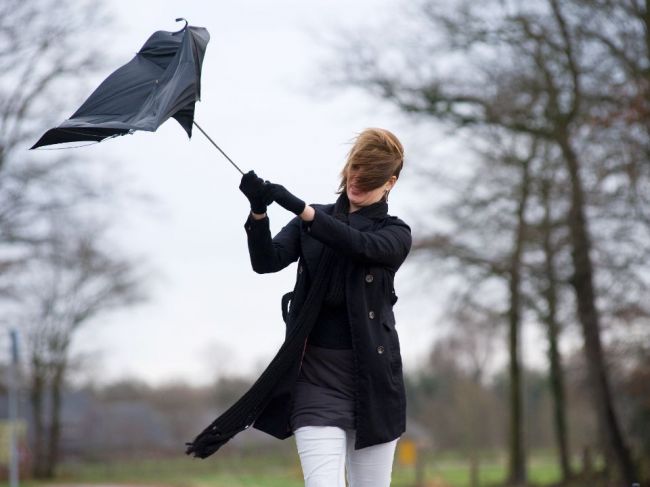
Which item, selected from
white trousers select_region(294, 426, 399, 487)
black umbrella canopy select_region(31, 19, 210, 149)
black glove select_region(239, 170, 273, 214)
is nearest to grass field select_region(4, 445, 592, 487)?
white trousers select_region(294, 426, 399, 487)

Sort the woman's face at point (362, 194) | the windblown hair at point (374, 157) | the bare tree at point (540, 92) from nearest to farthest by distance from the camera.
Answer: the windblown hair at point (374, 157), the woman's face at point (362, 194), the bare tree at point (540, 92)

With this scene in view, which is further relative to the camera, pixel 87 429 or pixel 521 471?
pixel 87 429

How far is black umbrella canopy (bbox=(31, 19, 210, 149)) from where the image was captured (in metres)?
3.95

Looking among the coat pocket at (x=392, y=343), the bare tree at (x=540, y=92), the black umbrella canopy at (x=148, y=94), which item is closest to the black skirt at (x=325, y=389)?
the coat pocket at (x=392, y=343)

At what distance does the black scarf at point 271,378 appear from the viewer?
160 inches

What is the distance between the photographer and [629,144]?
1697 cm

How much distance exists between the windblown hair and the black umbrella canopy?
2.19 ft

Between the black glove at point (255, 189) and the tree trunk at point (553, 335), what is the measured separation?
17902 millimetres

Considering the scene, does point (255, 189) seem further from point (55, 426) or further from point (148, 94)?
point (55, 426)

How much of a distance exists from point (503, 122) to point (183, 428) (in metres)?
45.7

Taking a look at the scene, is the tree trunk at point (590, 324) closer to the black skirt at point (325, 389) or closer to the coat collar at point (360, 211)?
the coat collar at point (360, 211)

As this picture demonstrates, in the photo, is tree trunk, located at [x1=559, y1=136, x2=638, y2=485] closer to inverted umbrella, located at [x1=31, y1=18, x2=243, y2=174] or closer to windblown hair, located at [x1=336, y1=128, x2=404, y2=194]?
windblown hair, located at [x1=336, y1=128, x2=404, y2=194]

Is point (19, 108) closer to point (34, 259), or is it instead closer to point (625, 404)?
point (34, 259)

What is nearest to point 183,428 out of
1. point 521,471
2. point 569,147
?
point 521,471
